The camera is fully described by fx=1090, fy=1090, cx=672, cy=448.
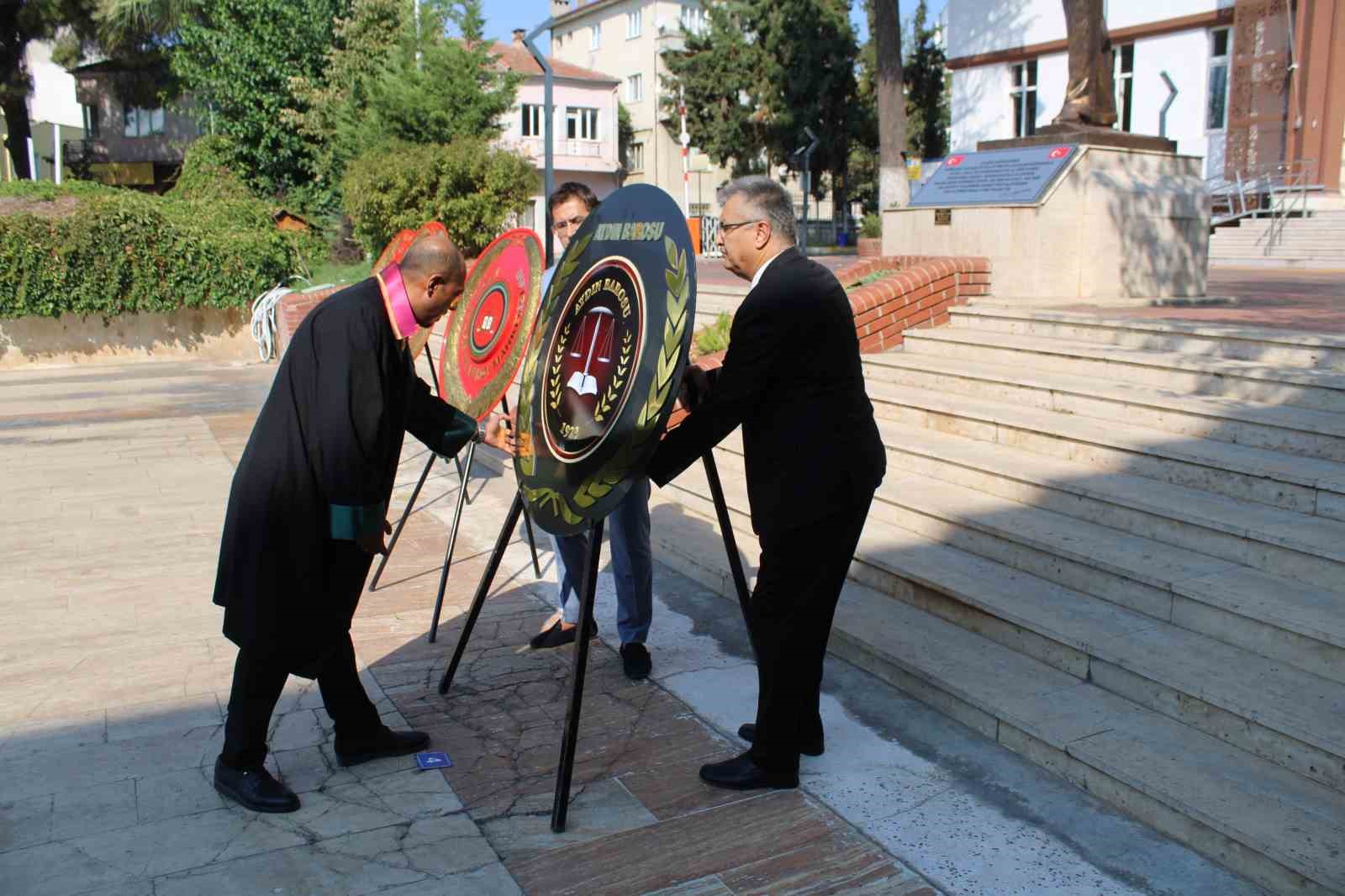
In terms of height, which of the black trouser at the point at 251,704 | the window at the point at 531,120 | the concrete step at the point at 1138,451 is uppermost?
the window at the point at 531,120

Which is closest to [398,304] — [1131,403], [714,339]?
[1131,403]

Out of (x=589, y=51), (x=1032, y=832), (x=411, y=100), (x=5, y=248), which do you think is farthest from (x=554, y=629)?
(x=589, y=51)

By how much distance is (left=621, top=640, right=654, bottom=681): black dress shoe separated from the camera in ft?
14.4

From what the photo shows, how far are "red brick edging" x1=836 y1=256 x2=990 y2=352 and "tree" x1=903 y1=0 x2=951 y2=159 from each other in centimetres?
3379

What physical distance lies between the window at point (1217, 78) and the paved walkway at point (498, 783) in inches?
919

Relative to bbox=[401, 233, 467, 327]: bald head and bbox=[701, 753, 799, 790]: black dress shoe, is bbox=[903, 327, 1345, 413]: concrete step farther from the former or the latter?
bbox=[401, 233, 467, 327]: bald head

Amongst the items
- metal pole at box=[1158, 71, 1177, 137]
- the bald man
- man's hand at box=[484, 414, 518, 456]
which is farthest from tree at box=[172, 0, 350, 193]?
the bald man

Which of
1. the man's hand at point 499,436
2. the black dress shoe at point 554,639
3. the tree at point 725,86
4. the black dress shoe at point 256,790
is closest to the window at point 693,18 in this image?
the tree at point 725,86

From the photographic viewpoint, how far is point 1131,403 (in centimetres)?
566

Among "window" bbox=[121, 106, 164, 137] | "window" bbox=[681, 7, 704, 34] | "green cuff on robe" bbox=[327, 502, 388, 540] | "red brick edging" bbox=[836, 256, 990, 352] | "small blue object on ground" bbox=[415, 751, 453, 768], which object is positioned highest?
"window" bbox=[681, 7, 704, 34]

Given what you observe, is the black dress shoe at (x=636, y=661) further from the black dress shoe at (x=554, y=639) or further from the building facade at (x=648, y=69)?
the building facade at (x=648, y=69)

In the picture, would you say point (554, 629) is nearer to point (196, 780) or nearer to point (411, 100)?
point (196, 780)

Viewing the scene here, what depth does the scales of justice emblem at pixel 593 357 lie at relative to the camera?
3.27 meters

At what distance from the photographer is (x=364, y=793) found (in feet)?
11.4
